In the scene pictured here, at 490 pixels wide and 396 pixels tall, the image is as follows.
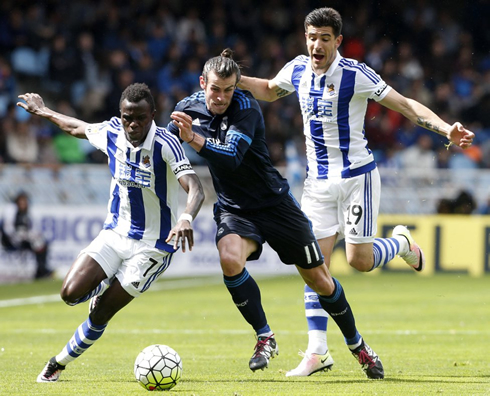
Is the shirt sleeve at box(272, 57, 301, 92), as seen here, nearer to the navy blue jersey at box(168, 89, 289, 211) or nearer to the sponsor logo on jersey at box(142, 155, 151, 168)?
the navy blue jersey at box(168, 89, 289, 211)

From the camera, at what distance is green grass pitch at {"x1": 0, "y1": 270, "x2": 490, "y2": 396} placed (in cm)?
639

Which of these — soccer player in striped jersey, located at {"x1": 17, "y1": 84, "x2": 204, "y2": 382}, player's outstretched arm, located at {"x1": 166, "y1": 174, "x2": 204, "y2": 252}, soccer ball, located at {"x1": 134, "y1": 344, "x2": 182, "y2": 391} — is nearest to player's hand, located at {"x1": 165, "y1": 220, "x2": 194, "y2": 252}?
player's outstretched arm, located at {"x1": 166, "y1": 174, "x2": 204, "y2": 252}

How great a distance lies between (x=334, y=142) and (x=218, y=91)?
4.46 ft

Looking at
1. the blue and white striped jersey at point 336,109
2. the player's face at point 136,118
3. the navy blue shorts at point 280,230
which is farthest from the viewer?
the blue and white striped jersey at point 336,109

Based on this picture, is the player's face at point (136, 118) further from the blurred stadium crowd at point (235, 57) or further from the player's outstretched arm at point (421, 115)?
the blurred stadium crowd at point (235, 57)

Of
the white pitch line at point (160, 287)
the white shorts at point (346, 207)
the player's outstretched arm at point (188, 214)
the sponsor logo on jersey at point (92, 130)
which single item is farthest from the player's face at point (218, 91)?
the white pitch line at point (160, 287)

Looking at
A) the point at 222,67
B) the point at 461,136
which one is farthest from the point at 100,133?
the point at 461,136

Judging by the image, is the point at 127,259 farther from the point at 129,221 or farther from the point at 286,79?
the point at 286,79

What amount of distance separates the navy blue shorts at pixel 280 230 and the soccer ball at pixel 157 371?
106cm

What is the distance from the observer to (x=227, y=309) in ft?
40.8

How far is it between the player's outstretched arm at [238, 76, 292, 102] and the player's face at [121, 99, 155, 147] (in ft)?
3.77

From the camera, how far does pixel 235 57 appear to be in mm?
21062

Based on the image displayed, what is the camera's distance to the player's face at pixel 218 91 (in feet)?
21.3

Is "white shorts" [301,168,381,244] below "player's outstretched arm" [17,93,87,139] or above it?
below
